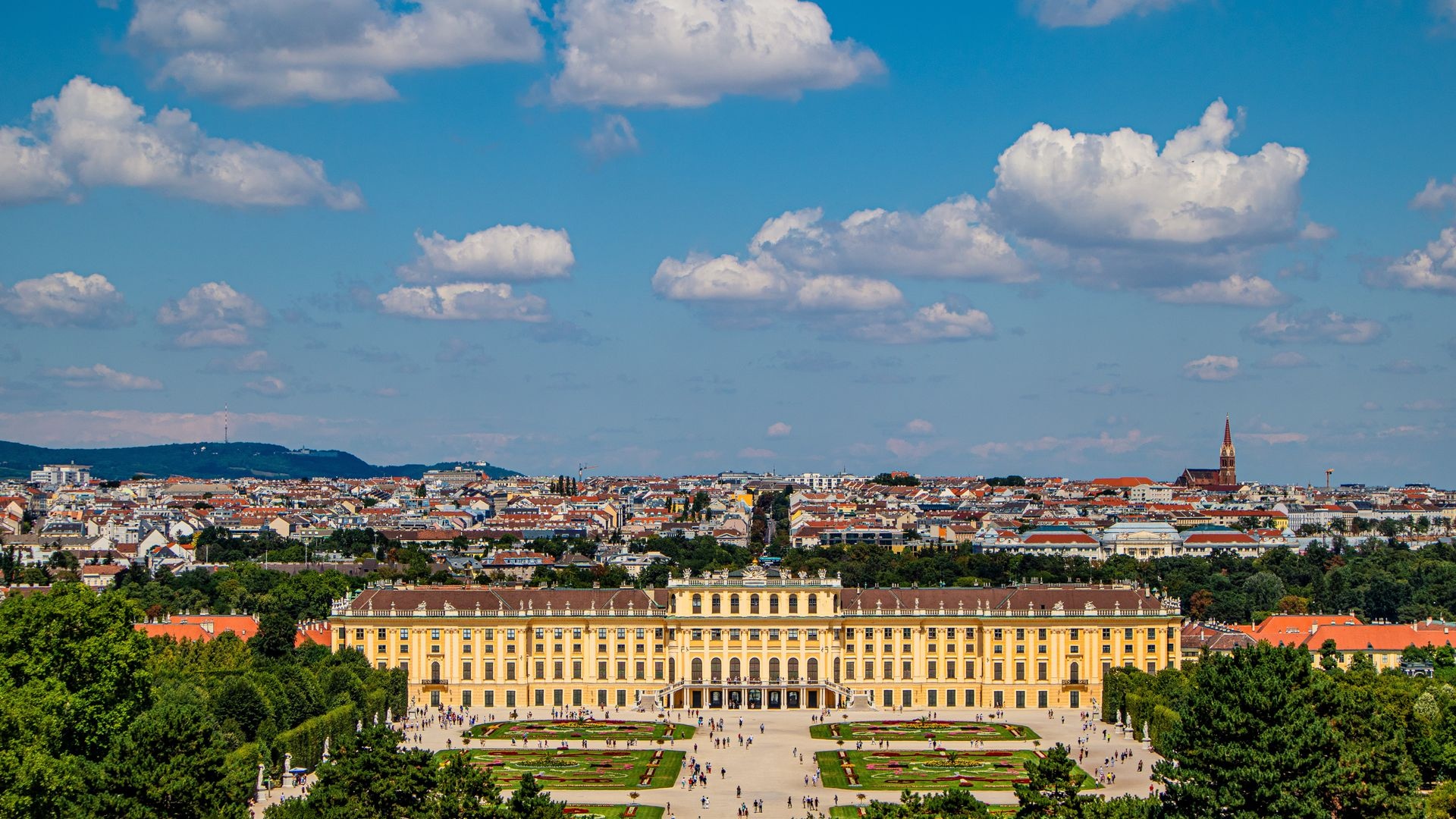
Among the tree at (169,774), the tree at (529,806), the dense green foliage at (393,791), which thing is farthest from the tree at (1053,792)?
the tree at (169,774)

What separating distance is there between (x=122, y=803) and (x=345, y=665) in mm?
42544

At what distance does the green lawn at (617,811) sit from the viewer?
249 feet

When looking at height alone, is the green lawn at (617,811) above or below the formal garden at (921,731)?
below

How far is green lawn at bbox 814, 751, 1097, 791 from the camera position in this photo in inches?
3275

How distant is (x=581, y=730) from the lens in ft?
336

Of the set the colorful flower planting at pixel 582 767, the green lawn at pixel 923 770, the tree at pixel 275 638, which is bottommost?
the colorful flower planting at pixel 582 767

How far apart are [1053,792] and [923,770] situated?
89.0 feet

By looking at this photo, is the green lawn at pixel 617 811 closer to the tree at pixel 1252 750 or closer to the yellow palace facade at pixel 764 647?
the tree at pixel 1252 750

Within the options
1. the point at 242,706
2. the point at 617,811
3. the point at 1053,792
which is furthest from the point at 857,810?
the point at 242,706

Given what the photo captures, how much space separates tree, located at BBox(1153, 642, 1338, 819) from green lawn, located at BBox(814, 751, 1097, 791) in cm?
1793

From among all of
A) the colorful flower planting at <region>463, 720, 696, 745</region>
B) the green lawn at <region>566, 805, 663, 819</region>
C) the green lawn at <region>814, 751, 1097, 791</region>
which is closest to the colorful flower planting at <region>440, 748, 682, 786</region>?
the green lawn at <region>566, 805, 663, 819</region>

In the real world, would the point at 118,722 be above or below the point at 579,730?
above

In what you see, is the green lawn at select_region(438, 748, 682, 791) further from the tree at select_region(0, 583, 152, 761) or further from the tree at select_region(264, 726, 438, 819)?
the tree at select_region(264, 726, 438, 819)

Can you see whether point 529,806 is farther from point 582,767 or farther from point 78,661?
point 582,767
